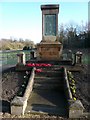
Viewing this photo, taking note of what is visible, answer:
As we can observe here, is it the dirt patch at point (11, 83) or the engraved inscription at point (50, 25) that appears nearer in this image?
the dirt patch at point (11, 83)

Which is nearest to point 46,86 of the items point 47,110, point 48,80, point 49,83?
point 49,83

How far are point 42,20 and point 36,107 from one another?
332 inches

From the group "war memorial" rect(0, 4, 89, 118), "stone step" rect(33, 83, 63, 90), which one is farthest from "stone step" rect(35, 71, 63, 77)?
"stone step" rect(33, 83, 63, 90)

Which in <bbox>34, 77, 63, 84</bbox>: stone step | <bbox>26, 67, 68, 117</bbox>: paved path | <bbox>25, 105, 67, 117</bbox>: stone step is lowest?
<bbox>25, 105, 67, 117</bbox>: stone step

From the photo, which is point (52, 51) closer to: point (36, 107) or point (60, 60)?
point (60, 60)

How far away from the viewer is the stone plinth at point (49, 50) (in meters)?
13.7

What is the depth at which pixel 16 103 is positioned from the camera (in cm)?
671

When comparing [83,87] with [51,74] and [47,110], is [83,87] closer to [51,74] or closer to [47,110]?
[51,74]

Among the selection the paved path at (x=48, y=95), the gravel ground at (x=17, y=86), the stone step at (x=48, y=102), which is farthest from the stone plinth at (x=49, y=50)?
the stone step at (x=48, y=102)

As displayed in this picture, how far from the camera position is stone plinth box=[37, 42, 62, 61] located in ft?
45.1

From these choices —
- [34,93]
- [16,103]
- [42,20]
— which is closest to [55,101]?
[34,93]

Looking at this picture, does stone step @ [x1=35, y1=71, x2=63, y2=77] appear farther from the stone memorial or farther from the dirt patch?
the stone memorial

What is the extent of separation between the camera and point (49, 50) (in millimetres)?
13844

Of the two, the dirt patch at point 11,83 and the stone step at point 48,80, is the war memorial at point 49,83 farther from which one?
the dirt patch at point 11,83
